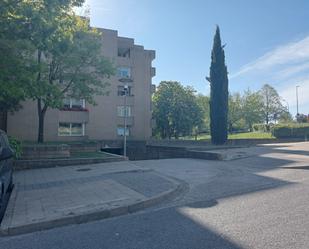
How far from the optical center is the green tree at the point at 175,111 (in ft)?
132

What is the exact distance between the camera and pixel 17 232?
5.15 m

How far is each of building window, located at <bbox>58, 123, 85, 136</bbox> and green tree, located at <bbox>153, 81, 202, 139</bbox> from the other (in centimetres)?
1261

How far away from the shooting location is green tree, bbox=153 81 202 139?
40.3 m

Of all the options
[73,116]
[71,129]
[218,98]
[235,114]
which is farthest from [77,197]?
[235,114]

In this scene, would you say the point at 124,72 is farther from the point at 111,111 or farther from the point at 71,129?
the point at 71,129

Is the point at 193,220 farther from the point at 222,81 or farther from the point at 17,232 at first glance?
the point at 222,81

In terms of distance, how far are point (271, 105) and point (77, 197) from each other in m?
61.0

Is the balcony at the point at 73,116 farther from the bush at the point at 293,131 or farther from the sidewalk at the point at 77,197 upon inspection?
the bush at the point at 293,131

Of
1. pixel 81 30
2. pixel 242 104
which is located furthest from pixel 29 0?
pixel 242 104

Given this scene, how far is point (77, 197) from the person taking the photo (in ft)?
23.9

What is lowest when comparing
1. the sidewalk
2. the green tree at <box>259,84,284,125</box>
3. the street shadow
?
the street shadow

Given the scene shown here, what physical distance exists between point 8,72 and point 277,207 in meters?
9.01

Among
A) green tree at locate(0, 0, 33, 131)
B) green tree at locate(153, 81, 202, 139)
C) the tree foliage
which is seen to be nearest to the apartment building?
green tree at locate(153, 81, 202, 139)

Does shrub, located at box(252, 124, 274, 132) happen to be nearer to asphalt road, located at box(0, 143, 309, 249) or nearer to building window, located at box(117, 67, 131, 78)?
building window, located at box(117, 67, 131, 78)
